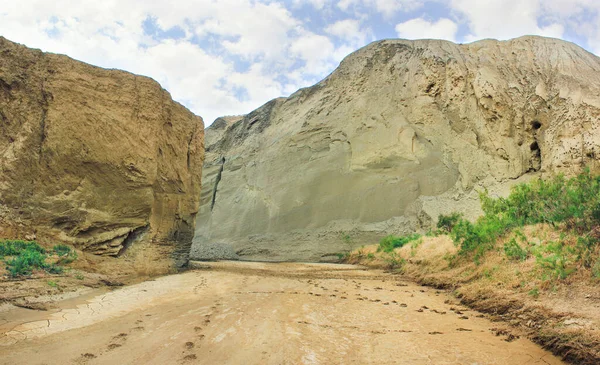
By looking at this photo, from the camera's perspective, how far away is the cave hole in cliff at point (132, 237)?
9.68 m

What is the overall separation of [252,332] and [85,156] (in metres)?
7.31

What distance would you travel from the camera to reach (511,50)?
82.2ft

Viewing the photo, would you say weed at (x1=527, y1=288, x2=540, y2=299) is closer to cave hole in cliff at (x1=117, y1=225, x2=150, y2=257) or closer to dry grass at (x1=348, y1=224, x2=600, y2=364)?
dry grass at (x1=348, y1=224, x2=600, y2=364)

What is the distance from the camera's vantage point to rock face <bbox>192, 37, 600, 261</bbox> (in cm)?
2105

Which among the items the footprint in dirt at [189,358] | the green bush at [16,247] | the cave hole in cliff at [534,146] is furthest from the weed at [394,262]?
the cave hole in cliff at [534,146]

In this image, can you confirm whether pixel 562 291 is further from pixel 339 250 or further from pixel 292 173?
pixel 292 173

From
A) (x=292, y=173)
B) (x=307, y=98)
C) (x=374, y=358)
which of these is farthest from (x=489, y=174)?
(x=374, y=358)

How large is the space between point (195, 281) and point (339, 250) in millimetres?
14028

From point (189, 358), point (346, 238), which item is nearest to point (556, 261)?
point (189, 358)

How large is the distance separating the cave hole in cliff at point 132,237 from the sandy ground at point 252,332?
3.44m

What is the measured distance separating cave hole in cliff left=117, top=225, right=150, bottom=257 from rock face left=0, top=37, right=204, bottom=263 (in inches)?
1.1

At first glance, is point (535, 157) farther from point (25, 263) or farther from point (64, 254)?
point (25, 263)

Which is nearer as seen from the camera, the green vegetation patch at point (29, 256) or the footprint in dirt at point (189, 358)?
the footprint in dirt at point (189, 358)

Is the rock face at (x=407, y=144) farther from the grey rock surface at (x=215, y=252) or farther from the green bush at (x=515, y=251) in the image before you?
the green bush at (x=515, y=251)
